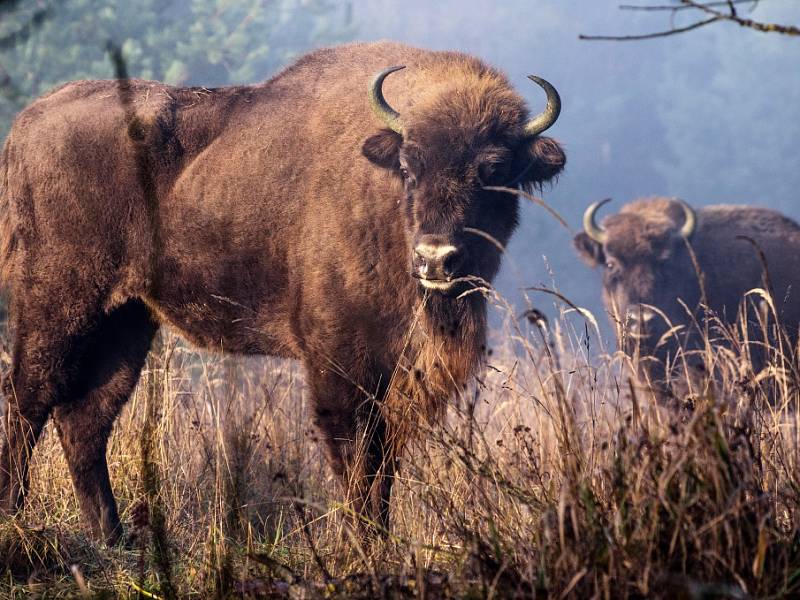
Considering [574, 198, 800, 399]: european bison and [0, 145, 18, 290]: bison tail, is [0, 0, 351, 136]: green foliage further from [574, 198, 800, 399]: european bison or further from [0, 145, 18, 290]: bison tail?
[0, 145, 18, 290]: bison tail

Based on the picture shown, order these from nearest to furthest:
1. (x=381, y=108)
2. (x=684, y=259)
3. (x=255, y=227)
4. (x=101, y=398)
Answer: (x=255, y=227) < (x=381, y=108) < (x=101, y=398) < (x=684, y=259)

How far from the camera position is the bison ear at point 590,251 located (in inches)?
453

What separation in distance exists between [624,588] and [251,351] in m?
3.64

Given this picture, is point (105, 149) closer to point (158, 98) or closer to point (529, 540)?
point (158, 98)

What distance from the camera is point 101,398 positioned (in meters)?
5.84

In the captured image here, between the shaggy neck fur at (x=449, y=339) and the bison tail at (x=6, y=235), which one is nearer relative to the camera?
the shaggy neck fur at (x=449, y=339)

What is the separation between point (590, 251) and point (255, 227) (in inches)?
266

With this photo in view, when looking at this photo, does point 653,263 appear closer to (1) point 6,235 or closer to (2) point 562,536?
(1) point 6,235

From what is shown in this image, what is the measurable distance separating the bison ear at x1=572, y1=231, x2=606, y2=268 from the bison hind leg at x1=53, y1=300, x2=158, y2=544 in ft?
21.6

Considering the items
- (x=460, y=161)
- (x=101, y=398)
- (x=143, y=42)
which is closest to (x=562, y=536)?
(x=460, y=161)

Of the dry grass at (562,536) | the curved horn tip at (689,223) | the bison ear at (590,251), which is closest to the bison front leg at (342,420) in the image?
the dry grass at (562,536)

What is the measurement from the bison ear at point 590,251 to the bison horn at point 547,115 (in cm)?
576

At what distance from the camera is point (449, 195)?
530 centimetres

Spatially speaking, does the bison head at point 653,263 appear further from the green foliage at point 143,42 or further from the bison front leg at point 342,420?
the green foliage at point 143,42
